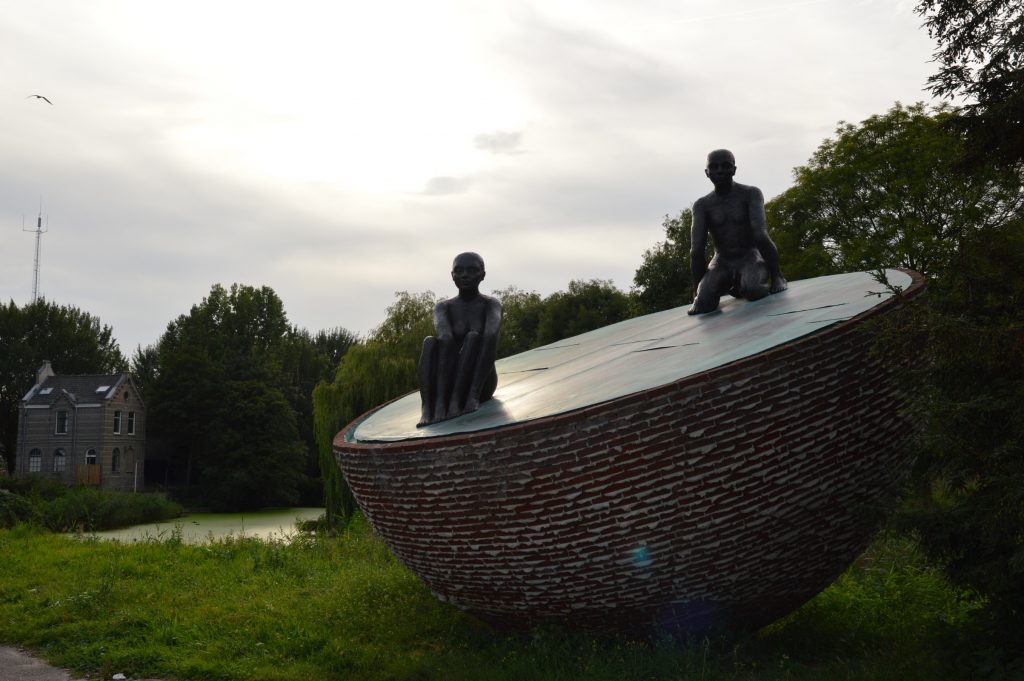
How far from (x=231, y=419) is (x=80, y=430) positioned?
23.4ft

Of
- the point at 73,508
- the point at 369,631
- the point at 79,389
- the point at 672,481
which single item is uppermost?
the point at 672,481

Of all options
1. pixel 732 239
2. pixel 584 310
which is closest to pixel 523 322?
pixel 584 310

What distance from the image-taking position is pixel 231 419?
38.6 m

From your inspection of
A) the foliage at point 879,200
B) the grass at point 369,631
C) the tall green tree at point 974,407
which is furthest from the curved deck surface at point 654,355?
the foliage at point 879,200

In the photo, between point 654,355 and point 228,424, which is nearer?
point 654,355

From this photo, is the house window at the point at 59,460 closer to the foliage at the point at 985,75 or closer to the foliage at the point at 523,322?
the foliage at the point at 523,322

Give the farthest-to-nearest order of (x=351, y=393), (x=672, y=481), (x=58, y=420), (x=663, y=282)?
1. (x=58, y=420)
2. (x=663, y=282)
3. (x=351, y=393)
4. (x=672, y=481)

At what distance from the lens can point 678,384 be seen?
4.66 meters

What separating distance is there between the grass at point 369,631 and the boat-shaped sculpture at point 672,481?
1.04 feet

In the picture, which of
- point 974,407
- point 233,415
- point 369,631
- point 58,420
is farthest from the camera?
point 58,420

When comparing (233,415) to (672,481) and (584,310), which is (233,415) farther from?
(672,481)

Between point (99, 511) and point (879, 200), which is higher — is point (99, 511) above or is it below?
below

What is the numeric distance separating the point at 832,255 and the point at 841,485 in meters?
15.6

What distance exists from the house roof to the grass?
103ft
